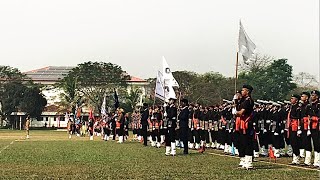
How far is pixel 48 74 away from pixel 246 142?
120 metres

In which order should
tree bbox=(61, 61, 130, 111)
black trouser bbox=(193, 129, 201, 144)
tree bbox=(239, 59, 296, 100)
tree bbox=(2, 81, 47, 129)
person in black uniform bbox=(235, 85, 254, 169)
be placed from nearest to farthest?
person in black uniform bbox=(235, 85, 254, 169)
black trouser bbox=(193, 129, 201, 144)
tree bbox=(239, 59, 296, 100)
tree bbox=(61, 61, 130, 111)
tree bbox=(2, 81, 47, 129)

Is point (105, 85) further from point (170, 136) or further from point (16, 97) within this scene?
point (170, 136)

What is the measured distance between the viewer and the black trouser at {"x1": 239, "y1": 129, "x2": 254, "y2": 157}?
15.1m

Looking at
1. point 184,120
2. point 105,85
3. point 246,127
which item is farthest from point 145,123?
point 105,85

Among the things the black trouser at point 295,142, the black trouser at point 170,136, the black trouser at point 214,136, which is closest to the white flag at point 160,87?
the black trouser at point 214,136

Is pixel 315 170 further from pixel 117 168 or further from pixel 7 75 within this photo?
pixel 7 75

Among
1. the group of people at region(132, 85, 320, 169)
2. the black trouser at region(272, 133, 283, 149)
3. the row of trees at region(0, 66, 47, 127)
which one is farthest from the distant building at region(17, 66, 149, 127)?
the black trouser at region(272, 133, 283, 149)

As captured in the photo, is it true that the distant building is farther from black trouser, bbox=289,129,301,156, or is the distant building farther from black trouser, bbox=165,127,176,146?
black trouser, bbox=289,129,301,156

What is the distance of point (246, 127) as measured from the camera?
50.1 ft

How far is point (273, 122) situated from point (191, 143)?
7.94 m

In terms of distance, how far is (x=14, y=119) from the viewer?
96.4 metres

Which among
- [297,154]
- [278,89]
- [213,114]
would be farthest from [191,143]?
[278,89]

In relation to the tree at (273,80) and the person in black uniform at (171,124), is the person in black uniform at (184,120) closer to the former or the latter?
the person in black uniform at (171,124)

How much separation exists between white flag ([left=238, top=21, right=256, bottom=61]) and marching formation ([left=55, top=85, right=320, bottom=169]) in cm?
175
